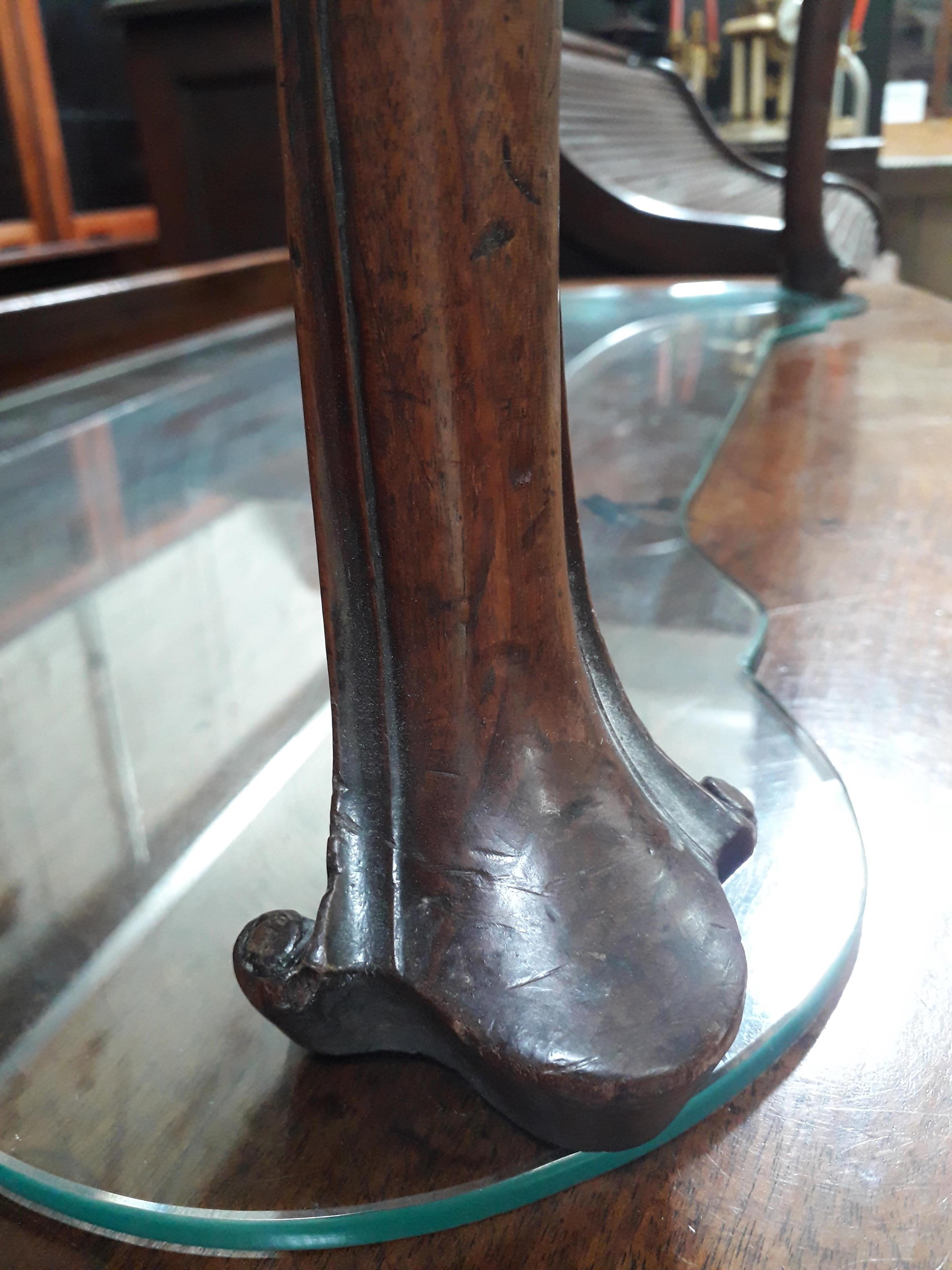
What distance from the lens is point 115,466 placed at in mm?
1121

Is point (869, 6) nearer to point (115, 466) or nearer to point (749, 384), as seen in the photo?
point (749, 384)

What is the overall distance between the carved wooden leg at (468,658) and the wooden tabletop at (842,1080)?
28 mm

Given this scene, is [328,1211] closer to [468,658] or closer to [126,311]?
[468,658]

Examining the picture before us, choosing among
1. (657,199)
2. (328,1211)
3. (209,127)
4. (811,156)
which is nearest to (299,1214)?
(328,1211)

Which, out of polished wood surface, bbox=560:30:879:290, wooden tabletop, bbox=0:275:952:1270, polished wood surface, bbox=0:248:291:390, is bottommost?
wooden tabletop, bbox=0:275:952:1270

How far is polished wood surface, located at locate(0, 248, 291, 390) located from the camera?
1.39 meters

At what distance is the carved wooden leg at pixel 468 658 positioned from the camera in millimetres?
249

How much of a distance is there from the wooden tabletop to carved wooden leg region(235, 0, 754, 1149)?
0.03 metres

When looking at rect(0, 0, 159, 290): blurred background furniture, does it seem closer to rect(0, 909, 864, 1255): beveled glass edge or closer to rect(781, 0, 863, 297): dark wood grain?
rect(781, 0, 863, 297): dark wood grain

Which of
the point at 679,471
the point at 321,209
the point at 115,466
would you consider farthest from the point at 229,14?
the point at 321,209

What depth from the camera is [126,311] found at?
1558 mm

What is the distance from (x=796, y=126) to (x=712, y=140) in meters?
1.04

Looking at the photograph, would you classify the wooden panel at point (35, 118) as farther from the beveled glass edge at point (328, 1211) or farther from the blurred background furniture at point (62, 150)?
the beveled glass edge at point (328, 1211)

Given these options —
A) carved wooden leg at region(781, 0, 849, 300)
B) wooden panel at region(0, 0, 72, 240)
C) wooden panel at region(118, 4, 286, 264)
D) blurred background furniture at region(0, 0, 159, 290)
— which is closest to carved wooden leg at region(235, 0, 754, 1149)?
carved wooden leg at region(781, 0, 849, 300)
